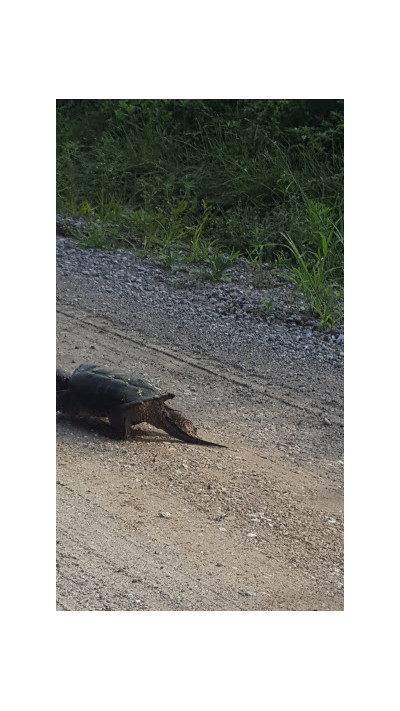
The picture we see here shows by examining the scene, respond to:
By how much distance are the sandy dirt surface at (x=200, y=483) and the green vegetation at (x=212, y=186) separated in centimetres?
30

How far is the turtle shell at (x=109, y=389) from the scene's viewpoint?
2969 mm

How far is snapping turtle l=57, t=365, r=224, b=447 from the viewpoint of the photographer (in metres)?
2.95

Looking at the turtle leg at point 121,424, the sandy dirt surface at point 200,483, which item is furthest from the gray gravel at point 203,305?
the turtle leg at point 121,424

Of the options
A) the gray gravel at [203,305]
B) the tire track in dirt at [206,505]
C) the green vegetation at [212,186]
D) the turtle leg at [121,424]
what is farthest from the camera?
the green vegetation at [212,186]

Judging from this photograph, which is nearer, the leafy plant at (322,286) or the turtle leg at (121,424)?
the turtle leg at (121,424)

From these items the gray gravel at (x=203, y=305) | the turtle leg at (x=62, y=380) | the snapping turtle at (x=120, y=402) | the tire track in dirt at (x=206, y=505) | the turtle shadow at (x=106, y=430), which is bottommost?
the tire track in dirt at (x=206, y=505)

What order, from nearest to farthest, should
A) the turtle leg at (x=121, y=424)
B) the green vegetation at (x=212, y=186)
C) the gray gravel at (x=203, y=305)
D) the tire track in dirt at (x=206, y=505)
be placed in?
the tire track in dirt at (x=206, y=505) → the turtle leg at (x=121, y=424) → the gray gravel at (x=203, y=305) → the green vegetation at (x=212, y=186)

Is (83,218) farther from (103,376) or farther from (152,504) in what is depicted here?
(152,504)

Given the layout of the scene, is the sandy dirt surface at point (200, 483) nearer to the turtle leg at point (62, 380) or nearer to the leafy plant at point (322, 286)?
the turtle leg at point (62, 380)

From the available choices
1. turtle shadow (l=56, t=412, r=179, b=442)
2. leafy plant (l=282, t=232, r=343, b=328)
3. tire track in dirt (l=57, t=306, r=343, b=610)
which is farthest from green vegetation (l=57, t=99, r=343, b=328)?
turtle shadow (l=56, t=412, r=179, b=442)

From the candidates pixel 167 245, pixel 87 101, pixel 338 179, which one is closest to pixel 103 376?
pixel 167 245

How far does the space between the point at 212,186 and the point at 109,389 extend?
3.18ft

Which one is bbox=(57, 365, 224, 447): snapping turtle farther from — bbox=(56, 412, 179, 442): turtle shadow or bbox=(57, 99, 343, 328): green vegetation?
bbox=(57, 99, 343, 328): green vegetation

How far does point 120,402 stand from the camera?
2959 millimetres
